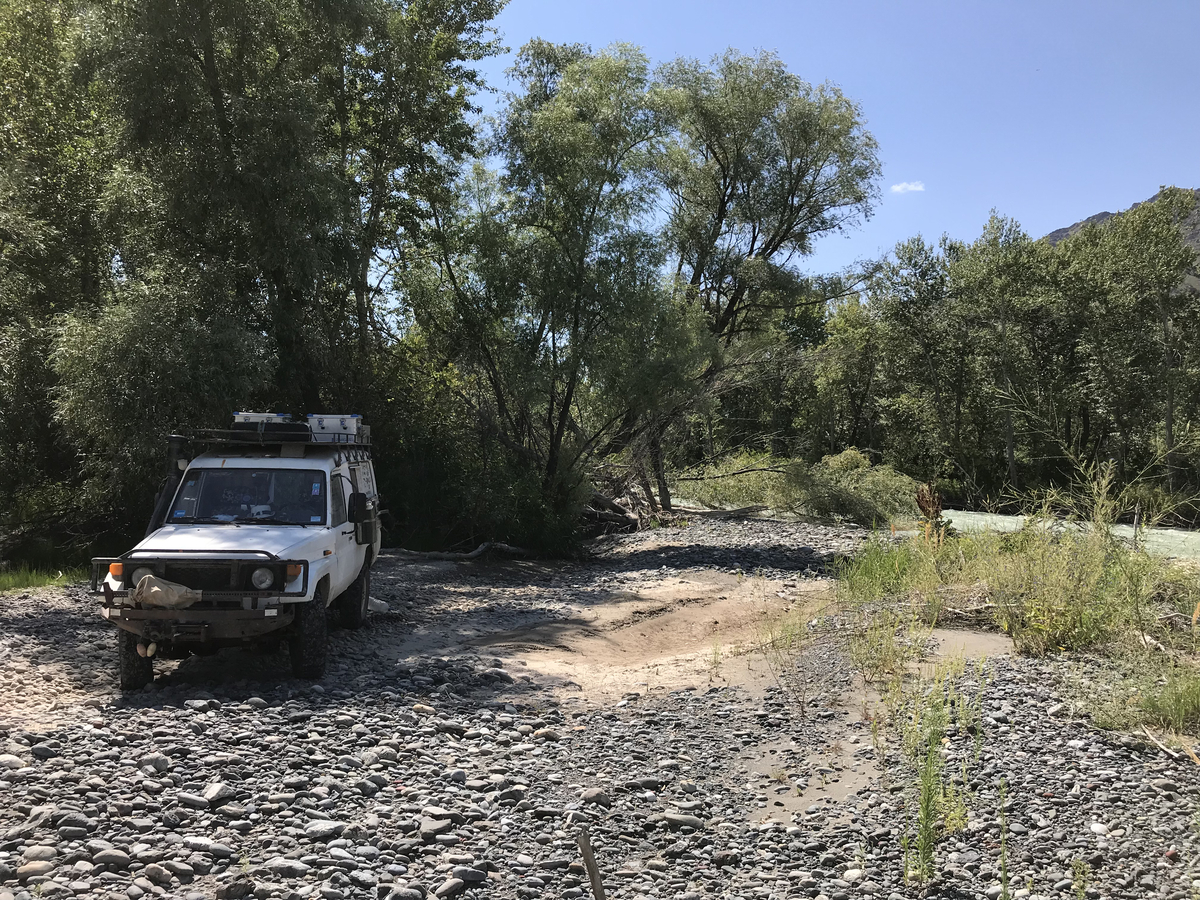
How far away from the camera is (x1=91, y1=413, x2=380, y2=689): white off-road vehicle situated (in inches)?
272

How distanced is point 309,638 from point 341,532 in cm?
136

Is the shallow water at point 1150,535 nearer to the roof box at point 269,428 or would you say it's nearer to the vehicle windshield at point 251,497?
the vehicle windshield at point 251,497

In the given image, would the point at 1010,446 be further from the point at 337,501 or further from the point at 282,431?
the point at 282,431

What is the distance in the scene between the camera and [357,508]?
27.9 feet

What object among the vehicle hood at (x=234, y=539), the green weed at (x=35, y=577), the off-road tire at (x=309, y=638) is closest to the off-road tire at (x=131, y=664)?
the vehicle hood at (x=234, y=539)

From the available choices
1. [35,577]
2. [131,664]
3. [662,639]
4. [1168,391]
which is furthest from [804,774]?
[1168,391]

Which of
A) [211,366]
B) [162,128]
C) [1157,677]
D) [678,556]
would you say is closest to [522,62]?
[162,128]

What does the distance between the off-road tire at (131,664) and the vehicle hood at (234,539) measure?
770 millimetres

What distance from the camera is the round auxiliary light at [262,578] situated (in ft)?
22.9

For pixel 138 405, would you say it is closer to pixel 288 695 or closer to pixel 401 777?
pixel 288 695

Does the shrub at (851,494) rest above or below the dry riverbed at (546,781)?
above

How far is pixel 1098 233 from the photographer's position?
32719mm

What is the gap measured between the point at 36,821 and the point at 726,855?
12.9ft

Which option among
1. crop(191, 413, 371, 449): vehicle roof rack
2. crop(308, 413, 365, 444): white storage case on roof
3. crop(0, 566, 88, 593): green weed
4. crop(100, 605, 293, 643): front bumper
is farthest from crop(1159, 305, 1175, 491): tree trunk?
crop(0, 566, 88, 593): green weed
